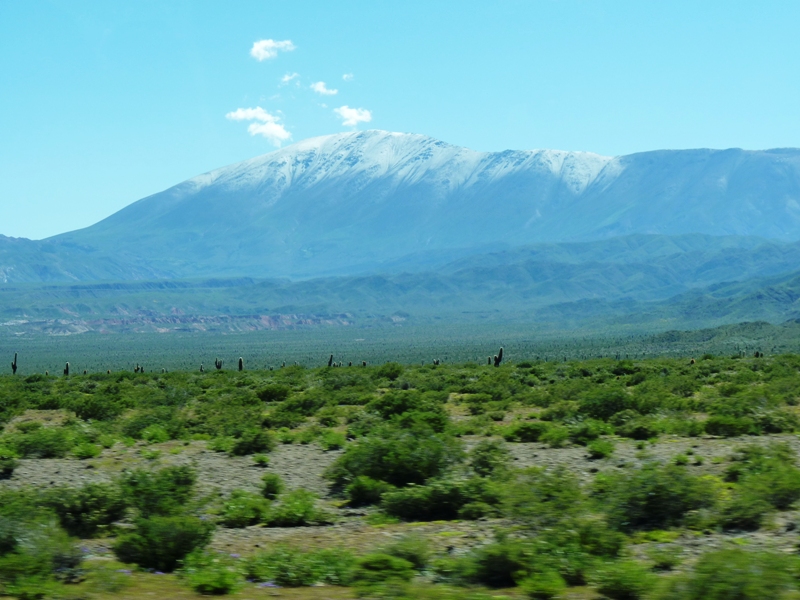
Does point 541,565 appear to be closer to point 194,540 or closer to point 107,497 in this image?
point 194,540

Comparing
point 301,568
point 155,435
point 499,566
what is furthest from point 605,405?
point 301,568

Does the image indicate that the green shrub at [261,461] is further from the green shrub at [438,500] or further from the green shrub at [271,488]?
the green shrub at [438,500]

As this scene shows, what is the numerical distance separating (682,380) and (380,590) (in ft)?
78.7

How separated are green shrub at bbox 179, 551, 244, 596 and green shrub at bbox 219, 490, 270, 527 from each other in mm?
2168

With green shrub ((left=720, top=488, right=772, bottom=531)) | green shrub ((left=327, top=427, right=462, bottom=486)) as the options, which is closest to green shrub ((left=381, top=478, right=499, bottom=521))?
green shrub ((left=327, top=427, right=462, bottom=486))

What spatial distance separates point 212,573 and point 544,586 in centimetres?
322

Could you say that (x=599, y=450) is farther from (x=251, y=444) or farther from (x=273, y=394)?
(x=273, y=394)

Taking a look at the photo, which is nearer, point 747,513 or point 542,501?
point 747,513

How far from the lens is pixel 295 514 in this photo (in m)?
12.8

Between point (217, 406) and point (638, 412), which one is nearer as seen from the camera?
point (638, 412)

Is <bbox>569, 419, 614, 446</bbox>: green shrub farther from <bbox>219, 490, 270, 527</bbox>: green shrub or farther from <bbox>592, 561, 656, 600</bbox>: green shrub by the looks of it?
<bbox>592, 561, 656, 600</bbox>: green shrub

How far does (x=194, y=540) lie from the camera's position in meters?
10.5

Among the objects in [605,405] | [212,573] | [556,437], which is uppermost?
[605,405]

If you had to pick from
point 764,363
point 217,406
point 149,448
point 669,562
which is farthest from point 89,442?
point 764,363
